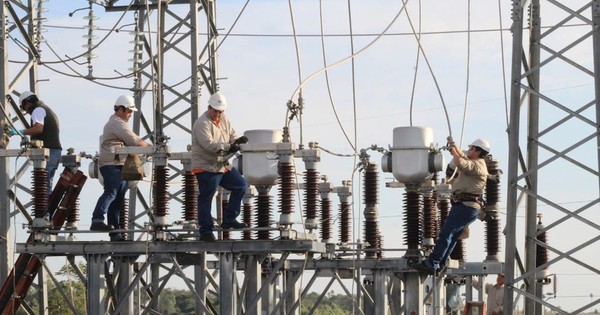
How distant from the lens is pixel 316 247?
12.9m

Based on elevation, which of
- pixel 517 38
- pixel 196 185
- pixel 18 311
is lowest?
pixel 18 311

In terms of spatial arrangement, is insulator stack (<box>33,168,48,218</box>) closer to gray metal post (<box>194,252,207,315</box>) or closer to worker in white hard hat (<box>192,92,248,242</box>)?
gray metal post (<box>194,252,207,315</box>)

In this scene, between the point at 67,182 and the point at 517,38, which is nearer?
the point at 517,38

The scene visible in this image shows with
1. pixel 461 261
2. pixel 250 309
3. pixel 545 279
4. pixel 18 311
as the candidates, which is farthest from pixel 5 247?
pixel 545 279

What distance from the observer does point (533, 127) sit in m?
12.8

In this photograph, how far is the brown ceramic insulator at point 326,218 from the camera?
16812 millimetres

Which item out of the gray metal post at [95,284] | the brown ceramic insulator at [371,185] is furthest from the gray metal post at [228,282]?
the brown ceramic insulator at [371,185]

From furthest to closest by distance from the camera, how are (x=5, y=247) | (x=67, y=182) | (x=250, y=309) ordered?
(x=5, y=247) → (x=67, y=182) → (x=250, y=309)

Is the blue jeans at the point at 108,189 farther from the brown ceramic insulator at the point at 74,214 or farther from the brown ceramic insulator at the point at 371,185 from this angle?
the brown ceramic insulator at the point at 371,185

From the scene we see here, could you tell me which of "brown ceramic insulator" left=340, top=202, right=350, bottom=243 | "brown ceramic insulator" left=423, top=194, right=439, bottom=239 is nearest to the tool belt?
"brown ceramic insulator" left=423, top=194, right=439, bottom=239

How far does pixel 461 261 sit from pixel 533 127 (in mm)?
3314

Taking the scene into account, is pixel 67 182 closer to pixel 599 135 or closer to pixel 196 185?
pixel 196 185

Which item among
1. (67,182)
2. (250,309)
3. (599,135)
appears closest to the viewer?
(599,135)

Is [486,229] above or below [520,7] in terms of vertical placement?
below
